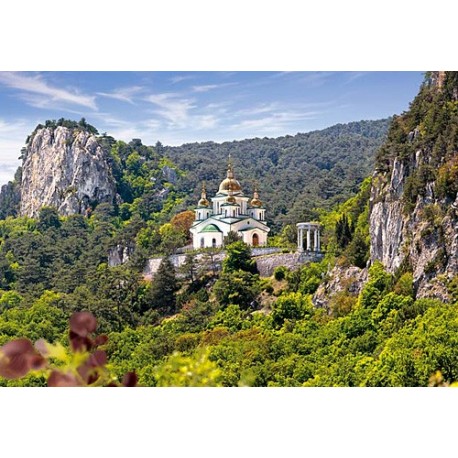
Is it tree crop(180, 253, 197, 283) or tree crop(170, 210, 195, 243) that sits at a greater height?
tree crop(170, 210, 195, 243)

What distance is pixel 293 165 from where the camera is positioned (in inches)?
963

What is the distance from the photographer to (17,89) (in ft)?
27.6

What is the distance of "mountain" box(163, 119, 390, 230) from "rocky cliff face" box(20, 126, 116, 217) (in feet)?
7.54

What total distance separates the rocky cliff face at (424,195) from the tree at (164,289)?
3183 millimetres

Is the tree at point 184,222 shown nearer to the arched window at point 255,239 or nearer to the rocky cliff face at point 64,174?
the arched window at point 255,239

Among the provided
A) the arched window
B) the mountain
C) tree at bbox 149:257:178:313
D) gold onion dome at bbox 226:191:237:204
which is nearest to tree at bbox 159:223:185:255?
gold onion dome at bbox 226:191:237:204

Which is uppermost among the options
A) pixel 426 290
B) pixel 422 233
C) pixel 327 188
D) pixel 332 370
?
pixel 327 188

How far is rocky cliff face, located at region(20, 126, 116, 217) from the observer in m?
15.6

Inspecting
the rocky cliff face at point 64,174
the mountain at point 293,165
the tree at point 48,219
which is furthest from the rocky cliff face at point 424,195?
the rocky cliff face at point 64,174

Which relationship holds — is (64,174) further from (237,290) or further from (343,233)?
(343,233)

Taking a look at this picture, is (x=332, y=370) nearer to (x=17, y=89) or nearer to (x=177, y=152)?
(x=17, y=89)

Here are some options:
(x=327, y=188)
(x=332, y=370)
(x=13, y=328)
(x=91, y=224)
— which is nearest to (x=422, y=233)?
(x=332, y=370)

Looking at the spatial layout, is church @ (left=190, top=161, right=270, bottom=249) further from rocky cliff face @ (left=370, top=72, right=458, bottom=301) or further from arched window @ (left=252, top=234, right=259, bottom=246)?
rocky cliff face @ (left=370, top=72, right=458, bottom=301)
